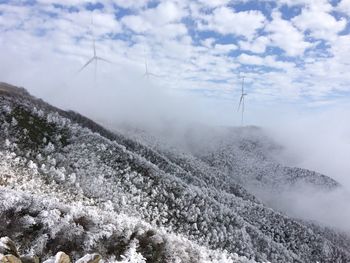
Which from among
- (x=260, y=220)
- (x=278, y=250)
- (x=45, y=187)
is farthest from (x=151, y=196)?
(x=260, y=220)

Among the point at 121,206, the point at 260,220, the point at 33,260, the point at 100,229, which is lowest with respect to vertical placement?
the point at 260,220

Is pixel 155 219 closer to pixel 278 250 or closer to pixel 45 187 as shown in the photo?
pixel 45 187

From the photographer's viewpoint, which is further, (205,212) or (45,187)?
(205,212)

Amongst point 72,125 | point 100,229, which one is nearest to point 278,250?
point 72,125

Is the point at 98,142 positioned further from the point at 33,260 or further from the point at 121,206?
the point at 33,260

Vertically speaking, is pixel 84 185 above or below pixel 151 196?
above

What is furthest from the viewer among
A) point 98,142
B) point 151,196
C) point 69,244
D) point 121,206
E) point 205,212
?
point 98,142

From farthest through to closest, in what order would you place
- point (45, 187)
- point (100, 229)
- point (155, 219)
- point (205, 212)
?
point (205, 212) < point (155, 219) < point (45, 187) < point (100, 229)
